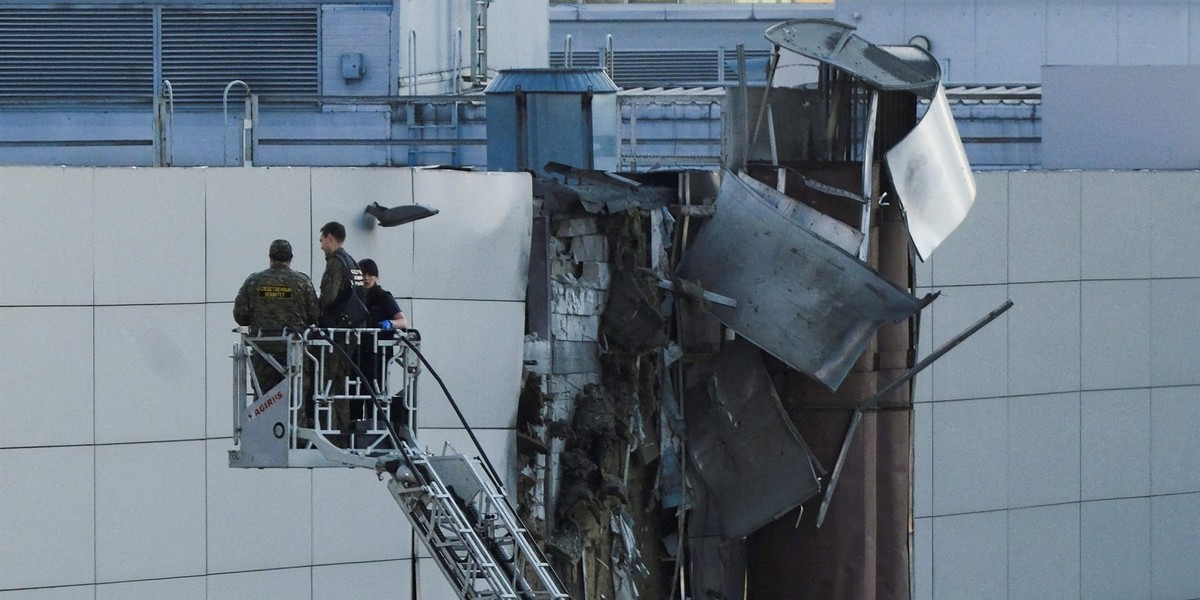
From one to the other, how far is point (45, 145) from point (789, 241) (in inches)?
315

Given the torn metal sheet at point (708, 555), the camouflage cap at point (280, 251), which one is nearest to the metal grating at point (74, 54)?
the torn metal sheet at point (708, 555)

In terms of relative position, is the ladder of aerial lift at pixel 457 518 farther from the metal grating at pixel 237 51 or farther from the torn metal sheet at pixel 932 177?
the metal grating at pixel 237 51

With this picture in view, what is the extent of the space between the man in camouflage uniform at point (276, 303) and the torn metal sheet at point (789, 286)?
528 centimetres

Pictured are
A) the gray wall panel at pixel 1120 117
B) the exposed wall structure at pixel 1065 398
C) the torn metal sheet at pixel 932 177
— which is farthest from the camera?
the gray wall panel at pixel 1120 117

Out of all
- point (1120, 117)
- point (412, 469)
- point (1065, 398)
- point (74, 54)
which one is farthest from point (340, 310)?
point (1120, 117)

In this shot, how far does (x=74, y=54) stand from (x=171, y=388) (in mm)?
7737

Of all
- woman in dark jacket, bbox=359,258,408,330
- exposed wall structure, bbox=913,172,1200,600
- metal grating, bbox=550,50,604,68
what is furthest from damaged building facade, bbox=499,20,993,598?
metal grating, bbox=550,50,604,68

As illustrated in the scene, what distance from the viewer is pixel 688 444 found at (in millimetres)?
17422

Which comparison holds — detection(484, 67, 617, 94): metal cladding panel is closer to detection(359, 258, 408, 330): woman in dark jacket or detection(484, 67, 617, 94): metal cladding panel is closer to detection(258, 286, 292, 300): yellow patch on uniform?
detection(359, 258, 408, 330): woman in dark jacket

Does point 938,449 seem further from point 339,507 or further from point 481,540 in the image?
point 481,540

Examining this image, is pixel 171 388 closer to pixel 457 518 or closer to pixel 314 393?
pixel 314 393

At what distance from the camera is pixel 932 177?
17.2 meters

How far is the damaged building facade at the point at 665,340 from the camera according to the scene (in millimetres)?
14273

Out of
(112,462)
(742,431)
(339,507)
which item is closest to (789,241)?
(742,431)
